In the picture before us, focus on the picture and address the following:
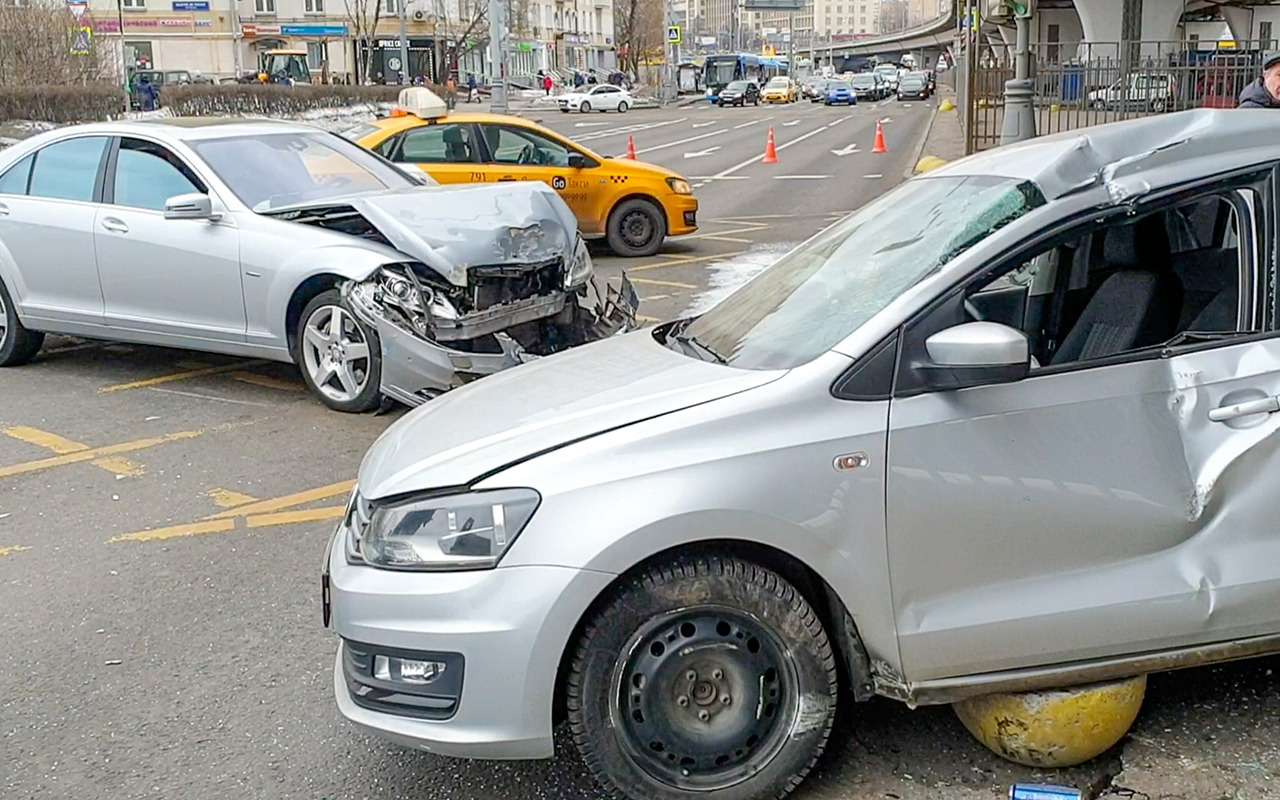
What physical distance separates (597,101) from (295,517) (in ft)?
189

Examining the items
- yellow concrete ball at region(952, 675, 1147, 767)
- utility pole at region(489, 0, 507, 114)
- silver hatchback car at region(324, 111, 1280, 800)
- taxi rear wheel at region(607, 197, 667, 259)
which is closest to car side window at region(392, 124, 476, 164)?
taxi rear wheel at region(607, 197, 667, 259)

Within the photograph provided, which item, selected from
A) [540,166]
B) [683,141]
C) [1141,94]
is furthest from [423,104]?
[683,141]

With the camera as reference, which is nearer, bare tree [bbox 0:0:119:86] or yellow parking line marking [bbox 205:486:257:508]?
yellow parking line marking [bbox 205:486:257:508]

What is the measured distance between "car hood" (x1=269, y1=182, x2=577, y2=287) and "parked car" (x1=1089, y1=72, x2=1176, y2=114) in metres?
14.7

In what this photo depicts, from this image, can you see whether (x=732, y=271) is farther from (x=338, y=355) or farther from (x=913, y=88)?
(x=913, y=88)

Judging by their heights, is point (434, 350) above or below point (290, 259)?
below

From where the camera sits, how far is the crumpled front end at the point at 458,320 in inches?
267

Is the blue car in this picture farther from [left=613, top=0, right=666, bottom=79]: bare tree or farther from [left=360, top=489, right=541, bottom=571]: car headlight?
[left=360, top=489, right=541, bottom=571]: car headlight

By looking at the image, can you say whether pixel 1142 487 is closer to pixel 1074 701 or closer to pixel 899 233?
pixel 1074 701

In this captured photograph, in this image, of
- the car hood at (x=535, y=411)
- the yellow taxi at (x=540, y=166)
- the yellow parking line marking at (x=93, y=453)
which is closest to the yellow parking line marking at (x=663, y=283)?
the yellow taxi at (x=540, y=166)

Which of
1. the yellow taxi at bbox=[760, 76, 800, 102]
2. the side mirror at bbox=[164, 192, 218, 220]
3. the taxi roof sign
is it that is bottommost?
the side mirror at bbox=[164, 192, 218, 220]

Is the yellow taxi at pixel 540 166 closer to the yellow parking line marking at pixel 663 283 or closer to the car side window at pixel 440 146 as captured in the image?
the car side window at pixel 440 146

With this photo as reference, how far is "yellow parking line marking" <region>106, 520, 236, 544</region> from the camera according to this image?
18.6ft

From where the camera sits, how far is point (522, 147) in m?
13.3
